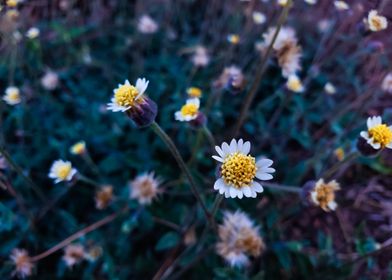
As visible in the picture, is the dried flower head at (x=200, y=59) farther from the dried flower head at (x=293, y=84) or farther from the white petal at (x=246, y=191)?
the white petal at (x=246, y=191)

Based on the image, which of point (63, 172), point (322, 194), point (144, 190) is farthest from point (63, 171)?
point (322, 194)

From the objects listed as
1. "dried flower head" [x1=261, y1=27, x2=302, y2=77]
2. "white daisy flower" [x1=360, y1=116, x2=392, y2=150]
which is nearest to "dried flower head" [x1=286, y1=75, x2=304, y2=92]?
"dried flower head" [x1=261, y1=27, x2=302, y2=77]

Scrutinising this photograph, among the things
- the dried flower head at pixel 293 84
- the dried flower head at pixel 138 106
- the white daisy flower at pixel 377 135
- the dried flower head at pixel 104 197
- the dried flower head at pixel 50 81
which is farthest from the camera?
the dried flower head at pixel 50 81

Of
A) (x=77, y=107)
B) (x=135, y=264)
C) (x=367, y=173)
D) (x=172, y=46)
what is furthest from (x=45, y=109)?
(x=367, y=173)

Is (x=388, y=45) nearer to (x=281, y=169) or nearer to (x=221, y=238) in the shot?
(x=281, y=169)

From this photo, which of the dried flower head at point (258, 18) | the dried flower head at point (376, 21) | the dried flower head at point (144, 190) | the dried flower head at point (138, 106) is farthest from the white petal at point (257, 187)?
the dried flower head at point (258, 18)

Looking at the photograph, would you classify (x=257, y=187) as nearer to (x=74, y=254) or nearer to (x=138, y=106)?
(x=138, y=106)

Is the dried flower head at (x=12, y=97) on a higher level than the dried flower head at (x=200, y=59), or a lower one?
lower
